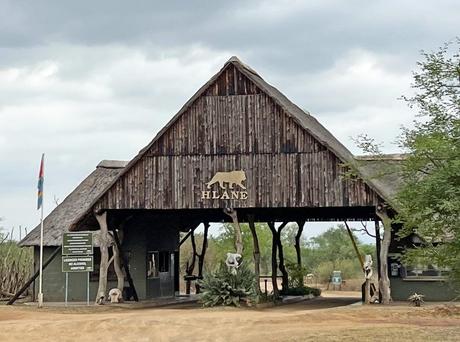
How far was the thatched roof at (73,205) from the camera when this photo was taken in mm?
33322

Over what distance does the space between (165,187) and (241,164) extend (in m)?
2.78

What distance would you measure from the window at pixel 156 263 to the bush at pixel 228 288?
317 inches

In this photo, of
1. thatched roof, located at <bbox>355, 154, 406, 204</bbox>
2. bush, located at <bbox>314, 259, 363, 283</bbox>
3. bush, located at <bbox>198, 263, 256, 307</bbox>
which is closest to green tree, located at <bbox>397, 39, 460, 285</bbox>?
thatched roof, located at <bbox>355, 154, 406, 204</bbox>

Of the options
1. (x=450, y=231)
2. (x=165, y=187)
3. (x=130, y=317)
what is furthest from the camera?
(x=165, y=187)

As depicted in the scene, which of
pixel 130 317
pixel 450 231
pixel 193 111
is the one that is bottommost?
pixel 130 317

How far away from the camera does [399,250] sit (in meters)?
29.1

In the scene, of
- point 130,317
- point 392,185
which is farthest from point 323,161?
point 130,317

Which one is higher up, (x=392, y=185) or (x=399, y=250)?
(x=392, y=185)

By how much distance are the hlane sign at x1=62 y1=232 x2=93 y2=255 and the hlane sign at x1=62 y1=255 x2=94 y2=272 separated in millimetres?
153

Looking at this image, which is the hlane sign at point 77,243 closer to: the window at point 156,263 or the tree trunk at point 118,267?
the tree trunk at point 118,267

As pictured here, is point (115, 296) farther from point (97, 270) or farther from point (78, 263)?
point (97, 270)

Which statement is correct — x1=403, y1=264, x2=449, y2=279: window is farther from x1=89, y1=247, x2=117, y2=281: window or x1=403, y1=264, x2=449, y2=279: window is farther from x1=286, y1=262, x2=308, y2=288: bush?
x1=89, y1=247, x2=117, y2=281: window

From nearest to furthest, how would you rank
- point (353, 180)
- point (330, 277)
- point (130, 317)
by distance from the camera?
point (130, 317) < point (353, 180) < point (330, 277)

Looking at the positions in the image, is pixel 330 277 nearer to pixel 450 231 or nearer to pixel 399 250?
pixel 399 250
